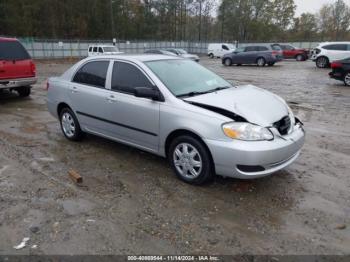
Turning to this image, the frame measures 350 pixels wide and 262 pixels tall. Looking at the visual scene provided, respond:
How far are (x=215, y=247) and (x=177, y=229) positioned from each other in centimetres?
45

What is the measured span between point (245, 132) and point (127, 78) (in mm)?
2055

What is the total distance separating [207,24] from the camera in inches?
3022

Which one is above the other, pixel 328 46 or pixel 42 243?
pixel 328 46

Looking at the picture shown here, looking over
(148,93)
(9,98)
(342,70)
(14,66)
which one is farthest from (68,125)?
(342,70)

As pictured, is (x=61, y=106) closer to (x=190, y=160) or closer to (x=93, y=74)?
(x=93, y=74)

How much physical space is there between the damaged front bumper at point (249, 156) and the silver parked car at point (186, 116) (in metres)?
0.01

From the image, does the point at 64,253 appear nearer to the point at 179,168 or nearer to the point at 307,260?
the point at 179,168

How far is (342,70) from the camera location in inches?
538

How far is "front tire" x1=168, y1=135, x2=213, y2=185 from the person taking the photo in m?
4.03

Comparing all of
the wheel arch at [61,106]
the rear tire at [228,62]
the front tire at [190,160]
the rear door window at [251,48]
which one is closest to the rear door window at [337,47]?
the rear door window at [251,48]

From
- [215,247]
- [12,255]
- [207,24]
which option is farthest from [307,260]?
[207,24]

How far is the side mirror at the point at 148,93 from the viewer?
4.31m

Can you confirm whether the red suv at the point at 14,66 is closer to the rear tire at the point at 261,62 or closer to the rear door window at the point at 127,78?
the rear door window at the point at 127,78

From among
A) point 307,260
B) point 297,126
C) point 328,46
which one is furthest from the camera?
point 328,46
